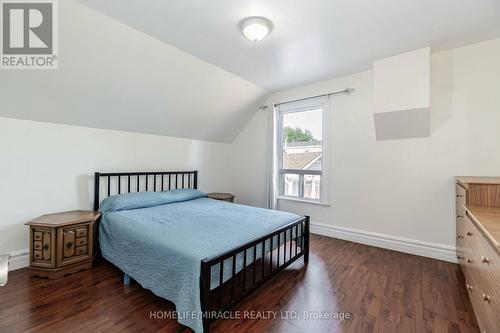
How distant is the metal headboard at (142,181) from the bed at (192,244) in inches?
0.6

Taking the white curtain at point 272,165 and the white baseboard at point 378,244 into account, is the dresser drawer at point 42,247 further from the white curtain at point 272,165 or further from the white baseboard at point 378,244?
the white curtain at point 272,165

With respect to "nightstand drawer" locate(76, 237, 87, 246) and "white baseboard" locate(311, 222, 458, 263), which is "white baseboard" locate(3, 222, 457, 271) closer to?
"white baseboard" locate(311, 222, 458, 263)

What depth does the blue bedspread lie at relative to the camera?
5.25 ft

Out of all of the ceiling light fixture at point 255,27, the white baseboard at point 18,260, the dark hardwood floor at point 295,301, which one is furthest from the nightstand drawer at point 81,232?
the ceiling light fixture at point 255,27

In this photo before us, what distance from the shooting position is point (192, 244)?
1755 mm

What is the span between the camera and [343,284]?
2.22m

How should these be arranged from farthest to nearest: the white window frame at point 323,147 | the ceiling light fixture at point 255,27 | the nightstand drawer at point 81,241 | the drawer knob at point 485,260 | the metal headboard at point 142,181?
1. the white window frame at point 323,147
2. the metal headboard at point 142,181
3. the nightstand drawer at point 81,241
4. the ceiling light fixture at point 255,27
5. the drawer knob at point 485,260

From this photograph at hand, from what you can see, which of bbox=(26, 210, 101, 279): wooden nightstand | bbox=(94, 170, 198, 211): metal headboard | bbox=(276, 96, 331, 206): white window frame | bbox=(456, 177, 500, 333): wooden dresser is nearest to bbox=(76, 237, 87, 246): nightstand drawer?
bbox=(26, 210, 101, 279): wooden nightstand

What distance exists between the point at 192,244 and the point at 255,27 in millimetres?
2014

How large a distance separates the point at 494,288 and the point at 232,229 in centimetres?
177

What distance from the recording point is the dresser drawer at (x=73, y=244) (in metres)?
2.24

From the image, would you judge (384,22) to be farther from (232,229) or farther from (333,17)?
(232,229)

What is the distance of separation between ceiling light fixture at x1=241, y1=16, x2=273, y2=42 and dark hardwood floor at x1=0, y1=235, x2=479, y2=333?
2.45m

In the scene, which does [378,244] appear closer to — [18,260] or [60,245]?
[60,245]
